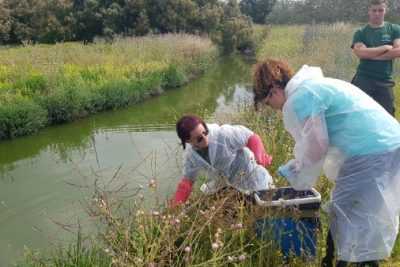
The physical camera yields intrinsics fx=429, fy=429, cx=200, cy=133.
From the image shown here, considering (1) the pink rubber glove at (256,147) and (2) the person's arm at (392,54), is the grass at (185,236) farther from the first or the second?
(2) the person's arm at (392,54)

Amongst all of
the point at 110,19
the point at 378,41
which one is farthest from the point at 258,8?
the point at 378,41

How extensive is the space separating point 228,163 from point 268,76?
3.09 feet

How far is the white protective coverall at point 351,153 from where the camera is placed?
2.21m

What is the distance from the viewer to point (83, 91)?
9.78 m

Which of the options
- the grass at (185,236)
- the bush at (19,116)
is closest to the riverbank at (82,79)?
the bush at (19,116)

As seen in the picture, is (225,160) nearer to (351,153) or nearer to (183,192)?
(183,192)

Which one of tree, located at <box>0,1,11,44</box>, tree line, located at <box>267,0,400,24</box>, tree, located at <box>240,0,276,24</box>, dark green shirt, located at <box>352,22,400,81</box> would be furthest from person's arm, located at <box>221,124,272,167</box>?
tree, located at <box>240,0,276,24</box>

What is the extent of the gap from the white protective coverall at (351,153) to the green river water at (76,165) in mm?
1239

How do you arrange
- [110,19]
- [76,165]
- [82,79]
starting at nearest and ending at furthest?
1. [76,165]
2. [82,79]
3. [110,19]

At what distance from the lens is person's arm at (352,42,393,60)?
4093 mm

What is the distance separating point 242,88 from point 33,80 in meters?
6.65

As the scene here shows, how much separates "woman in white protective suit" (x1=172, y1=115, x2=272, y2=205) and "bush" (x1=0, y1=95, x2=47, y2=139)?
6.14 meters

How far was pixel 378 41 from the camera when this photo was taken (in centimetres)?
430

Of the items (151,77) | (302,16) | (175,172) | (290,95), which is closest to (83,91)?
(151,77)
